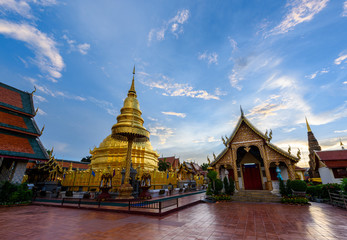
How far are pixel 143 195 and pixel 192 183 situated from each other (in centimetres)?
1667

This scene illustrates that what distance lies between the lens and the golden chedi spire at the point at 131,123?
13703 millimetres

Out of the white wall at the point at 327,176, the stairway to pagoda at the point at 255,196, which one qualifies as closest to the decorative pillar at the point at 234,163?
the stairway to pagoda at the point at 255,196

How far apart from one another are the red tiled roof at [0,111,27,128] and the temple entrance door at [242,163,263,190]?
21.3 metres

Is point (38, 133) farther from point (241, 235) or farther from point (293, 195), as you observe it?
point (293, 195)

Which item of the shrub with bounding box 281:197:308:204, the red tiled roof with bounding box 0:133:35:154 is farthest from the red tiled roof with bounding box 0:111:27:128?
the shrub with bounding box 281:197:308:204

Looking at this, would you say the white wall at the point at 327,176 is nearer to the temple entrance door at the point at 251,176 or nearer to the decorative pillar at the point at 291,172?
the decorative pillar at the point at 291,172

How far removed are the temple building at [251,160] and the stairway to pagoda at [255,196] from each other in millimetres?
699

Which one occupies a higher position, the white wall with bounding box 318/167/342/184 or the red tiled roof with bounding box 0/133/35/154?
the red tiled roof with bounding box 0/133/35/154

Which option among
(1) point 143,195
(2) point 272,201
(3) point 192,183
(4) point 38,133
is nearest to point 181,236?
(1) point 143,195

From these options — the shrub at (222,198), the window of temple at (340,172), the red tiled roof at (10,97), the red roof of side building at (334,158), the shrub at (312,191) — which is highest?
the red tiled roof at (10,97)

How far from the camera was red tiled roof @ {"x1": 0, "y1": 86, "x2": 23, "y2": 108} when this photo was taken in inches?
579

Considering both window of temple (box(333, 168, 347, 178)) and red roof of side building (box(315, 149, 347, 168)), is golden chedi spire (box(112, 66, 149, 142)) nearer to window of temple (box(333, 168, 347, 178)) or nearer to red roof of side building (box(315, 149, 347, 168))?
red roof of side building (box(315, 149, 347, 168))

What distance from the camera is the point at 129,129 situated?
1362 cm

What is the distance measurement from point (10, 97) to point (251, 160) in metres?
24.7
